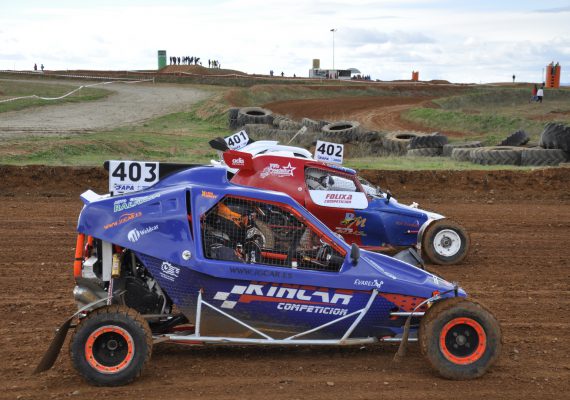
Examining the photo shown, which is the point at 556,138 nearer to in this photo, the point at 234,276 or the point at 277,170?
the point at 277,170

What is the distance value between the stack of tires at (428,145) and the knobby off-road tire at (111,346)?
1910 centimetres

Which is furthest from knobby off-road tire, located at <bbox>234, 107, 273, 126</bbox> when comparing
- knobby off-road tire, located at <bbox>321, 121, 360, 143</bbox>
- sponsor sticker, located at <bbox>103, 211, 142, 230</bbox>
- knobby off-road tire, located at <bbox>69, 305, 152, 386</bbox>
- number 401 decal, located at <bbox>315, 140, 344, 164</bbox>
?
knobby off-road tire, located at <bbox>69, 305, 152, 386</bbox>

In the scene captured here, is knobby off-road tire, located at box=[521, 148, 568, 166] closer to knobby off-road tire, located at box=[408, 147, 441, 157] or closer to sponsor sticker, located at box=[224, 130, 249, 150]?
knobby off-road tire, located at box=[408, 147, 441, 157]

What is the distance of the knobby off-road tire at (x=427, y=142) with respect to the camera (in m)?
24.6

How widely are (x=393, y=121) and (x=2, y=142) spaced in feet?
64.9

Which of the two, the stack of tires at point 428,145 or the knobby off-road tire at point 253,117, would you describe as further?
the knobby off-road tire at point 253,117

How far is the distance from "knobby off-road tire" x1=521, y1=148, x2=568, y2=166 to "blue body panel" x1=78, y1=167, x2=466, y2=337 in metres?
15.1

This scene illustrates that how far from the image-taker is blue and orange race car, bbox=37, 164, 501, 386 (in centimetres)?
643

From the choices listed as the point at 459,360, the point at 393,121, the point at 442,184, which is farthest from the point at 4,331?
the point at 393,121

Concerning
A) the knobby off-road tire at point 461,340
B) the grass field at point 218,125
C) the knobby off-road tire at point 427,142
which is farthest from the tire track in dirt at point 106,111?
the knobby off-road tire at point 461,340

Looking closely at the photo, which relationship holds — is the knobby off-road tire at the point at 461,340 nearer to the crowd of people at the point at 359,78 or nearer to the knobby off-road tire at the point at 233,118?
the knobby off-road tire at the point at 233,118

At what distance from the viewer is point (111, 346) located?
6211 millimetres

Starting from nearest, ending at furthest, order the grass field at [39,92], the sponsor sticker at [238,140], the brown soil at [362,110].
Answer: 1. the sponsor sticker at [238,140]
2. the brown soil at [362,110]
3. the grass field at [39,92]

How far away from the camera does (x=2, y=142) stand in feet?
73.3
